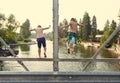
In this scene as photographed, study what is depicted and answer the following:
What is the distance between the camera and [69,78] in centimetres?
678

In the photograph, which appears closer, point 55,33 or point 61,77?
point 61,77

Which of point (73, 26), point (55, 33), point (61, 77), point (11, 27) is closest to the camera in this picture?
point (61, 77)

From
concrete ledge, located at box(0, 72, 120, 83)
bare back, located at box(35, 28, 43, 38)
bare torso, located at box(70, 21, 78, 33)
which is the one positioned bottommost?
concrete ledge, located at box(0, 72, 120, 83)

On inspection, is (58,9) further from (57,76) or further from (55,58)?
(57,76)

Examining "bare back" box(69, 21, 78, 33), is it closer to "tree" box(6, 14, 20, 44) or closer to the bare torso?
the bare torso

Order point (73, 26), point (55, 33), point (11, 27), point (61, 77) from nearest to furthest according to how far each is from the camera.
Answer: point (61, 77) < point (55, 33) < point (73, 26) < point (11, 27)

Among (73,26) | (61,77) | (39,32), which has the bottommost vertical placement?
(61,77)

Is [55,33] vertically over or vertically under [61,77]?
over

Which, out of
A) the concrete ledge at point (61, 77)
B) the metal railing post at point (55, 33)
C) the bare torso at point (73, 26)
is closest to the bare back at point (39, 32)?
the bare torso at point (73, 26)

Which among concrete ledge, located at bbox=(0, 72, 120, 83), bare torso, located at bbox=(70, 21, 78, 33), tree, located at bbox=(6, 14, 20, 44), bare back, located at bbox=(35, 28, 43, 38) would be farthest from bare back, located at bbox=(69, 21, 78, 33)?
tree, located at bbox=(6, 14, 20, 44)

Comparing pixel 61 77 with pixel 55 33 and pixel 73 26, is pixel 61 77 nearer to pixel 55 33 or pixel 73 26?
pixel 55 33

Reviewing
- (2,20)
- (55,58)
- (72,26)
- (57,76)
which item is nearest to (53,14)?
(55,58)

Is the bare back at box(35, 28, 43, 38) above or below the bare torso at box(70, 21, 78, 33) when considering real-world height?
below

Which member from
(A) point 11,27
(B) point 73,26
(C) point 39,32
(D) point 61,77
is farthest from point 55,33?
(A) point 11,27
